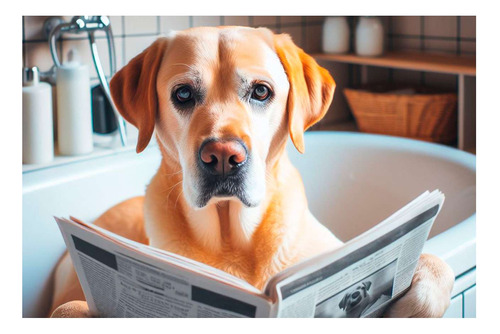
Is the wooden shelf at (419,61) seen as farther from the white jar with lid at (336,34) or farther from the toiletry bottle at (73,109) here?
the toiletry bottle at (73,109)

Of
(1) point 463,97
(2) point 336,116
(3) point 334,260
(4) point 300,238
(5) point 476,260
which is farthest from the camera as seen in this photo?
(2) point 336,116

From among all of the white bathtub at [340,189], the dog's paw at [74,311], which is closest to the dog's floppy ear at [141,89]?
the dog's paw at [74,311]

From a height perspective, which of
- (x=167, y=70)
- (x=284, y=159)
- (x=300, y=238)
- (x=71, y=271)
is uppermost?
(x=167, y=70)

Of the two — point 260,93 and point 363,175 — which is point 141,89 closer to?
point 260,93

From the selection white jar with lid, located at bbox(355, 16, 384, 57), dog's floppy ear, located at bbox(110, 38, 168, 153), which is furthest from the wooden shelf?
dog's floppy ear, located at bbox(110, 38, 168, 153)

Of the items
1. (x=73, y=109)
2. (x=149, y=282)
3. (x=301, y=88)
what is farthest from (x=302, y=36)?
(x=149, y=282)

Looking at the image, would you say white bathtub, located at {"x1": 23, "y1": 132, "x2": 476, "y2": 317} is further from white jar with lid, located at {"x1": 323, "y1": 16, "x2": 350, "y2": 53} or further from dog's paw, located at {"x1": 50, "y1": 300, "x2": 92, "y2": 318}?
dog's paw, located at {"x1": 50, "y1": 300, "x2": 92, "y2": 318}

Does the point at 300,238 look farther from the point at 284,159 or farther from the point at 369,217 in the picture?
the point at 369,217

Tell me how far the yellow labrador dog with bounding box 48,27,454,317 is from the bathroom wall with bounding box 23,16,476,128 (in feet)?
2.33

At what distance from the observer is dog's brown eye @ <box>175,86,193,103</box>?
0.91 m

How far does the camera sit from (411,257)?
2.92ft

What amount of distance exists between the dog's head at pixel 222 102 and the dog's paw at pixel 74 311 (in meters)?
0.23
